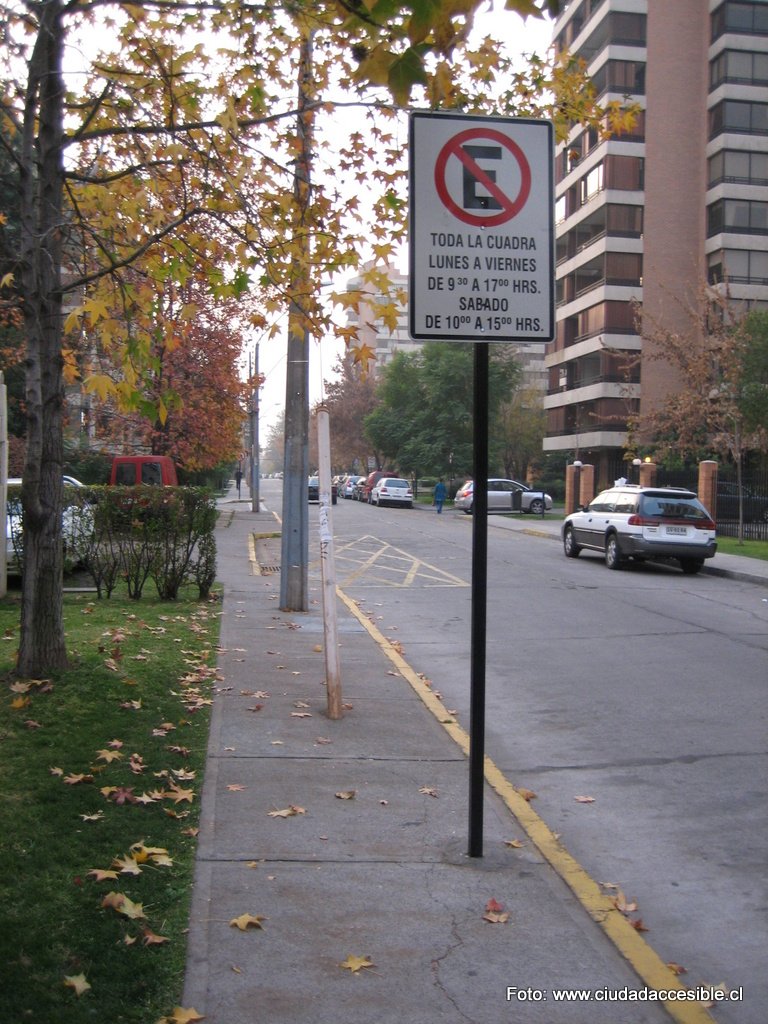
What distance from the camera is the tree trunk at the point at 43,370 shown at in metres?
7.43

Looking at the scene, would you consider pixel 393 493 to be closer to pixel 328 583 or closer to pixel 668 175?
pixel 668 175

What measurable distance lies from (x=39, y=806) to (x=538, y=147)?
13.1 ft

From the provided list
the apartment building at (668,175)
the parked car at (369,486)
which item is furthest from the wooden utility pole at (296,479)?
the parked car at (369,486)

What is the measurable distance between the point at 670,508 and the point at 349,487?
50954 mm

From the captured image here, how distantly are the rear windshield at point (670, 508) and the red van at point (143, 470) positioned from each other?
12.2m

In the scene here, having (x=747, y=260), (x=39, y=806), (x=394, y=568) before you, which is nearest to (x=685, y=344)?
(x=747, y=260)

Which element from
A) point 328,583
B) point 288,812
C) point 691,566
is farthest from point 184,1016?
point 691,566

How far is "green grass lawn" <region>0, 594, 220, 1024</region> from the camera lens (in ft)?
11.9

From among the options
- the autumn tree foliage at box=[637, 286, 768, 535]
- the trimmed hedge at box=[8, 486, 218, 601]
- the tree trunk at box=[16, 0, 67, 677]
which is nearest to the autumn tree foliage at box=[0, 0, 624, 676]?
the tree trunk at box=[16, 0, 67, 677]

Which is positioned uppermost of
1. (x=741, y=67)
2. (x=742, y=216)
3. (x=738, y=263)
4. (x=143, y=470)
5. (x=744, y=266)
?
(x=741, y=67)

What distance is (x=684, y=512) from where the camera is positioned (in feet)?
68.2

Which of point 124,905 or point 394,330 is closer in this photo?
point 124,905

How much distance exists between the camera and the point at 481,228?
485 centimetres

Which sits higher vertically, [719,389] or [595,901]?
[719,389]
